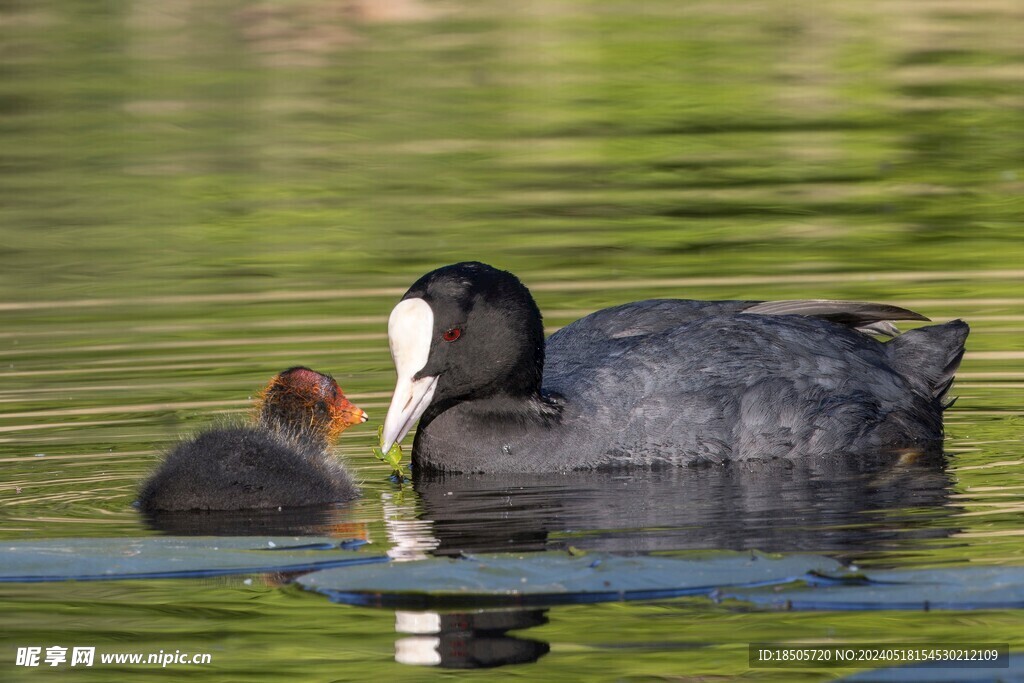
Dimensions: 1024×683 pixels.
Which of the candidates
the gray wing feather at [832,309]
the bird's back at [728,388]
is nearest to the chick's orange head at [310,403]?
the bird's back at [728,388]

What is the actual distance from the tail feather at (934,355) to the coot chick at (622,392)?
0.24 meters

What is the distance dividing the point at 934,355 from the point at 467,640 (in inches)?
180

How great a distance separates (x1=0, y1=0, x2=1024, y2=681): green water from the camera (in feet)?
20.6

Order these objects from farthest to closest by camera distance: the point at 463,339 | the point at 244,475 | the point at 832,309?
the point at 832,309 → the point at 463,339 → the point at 244,475

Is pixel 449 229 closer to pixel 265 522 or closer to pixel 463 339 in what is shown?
pixel 463 339

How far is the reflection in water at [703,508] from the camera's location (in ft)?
23.3

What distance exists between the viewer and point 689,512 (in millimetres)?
7691

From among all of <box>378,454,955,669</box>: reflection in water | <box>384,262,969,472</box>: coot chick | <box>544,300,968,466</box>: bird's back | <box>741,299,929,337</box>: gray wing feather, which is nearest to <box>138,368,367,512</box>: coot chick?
<box>378,454,955,669</box>: reflection in water

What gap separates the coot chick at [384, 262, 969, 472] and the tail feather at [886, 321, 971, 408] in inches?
9.6

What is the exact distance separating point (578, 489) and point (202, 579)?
84.2 inches

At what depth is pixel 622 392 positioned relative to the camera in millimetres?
8914

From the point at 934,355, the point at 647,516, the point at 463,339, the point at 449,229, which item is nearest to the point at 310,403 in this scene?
the point at 463,339

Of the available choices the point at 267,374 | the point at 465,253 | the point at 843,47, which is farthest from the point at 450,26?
the point at 267,374

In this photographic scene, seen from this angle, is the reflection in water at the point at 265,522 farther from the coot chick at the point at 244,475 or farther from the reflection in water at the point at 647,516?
the reflection in water at the point at 647,516
